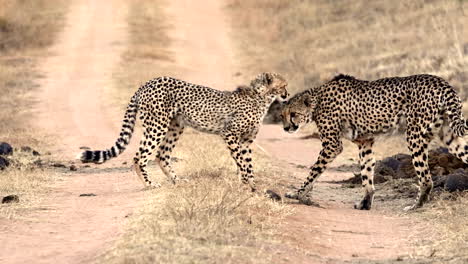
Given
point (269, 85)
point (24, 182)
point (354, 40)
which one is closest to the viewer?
point (269, 85)

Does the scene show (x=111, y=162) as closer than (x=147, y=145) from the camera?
No

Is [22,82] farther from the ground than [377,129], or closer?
closer

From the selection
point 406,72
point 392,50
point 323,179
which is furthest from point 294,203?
point 392,50

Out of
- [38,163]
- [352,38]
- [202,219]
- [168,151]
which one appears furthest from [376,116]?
[352,38]

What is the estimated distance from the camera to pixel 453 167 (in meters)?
14.5

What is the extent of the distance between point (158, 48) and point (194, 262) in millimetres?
24685

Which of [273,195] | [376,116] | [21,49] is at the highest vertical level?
[376,116]

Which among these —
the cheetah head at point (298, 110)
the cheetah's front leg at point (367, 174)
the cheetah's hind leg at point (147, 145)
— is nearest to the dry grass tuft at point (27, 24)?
the cheetah's hind leg at point (147, 145)

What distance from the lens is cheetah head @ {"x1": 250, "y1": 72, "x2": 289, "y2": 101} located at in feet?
43.3

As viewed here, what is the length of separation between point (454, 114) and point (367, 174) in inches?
57.1

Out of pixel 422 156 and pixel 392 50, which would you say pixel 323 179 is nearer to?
pixel 422 156

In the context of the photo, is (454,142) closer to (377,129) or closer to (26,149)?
(377,129)

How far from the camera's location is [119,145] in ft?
42.9

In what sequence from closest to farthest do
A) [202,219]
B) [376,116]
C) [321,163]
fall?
1. [202,219]
2. [376,116]
3. [321,163]
